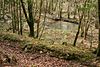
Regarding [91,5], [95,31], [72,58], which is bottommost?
[95,31]

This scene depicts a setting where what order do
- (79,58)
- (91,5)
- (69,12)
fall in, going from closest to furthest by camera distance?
(79,58) < (91,5) < (69,12)

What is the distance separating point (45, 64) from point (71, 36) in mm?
22459

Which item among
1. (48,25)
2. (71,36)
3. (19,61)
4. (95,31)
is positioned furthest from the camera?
(48,25)

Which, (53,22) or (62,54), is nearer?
(62,54)

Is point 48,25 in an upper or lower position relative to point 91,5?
lower

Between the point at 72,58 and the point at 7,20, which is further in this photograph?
the point at 7,20

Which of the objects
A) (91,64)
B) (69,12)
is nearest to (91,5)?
(91,64)

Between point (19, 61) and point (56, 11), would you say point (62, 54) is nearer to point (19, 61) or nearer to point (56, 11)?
point (19, 61)

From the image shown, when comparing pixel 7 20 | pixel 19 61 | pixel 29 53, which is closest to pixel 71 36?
pixel 7 20

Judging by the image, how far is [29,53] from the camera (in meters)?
16.2

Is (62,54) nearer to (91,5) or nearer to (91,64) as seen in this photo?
(91,64)

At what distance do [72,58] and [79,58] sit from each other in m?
0.47

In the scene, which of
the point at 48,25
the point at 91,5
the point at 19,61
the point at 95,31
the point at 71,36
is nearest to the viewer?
the point at 19,61

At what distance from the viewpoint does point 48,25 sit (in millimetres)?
44594
